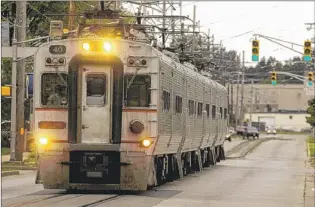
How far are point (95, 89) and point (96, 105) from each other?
371mm

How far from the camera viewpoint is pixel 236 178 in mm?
27359

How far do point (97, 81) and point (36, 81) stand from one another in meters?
1.39

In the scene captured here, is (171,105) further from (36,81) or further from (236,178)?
(236,178)

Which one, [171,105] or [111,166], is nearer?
[111,166]

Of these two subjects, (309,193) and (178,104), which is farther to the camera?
(178,104)

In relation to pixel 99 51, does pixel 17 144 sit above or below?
below

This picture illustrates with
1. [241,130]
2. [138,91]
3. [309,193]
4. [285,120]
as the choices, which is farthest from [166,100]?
[285,120]

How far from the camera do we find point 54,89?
18594 millimetres

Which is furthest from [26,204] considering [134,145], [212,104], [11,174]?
[212,104]

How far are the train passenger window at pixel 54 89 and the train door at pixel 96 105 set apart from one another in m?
0.47

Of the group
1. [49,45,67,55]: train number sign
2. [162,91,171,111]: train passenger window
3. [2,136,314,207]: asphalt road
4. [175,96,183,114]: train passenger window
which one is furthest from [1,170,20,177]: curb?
[49,45,67,55]: train number sign

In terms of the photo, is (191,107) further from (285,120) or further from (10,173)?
(285,120)

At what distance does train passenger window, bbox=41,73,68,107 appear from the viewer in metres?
18.5

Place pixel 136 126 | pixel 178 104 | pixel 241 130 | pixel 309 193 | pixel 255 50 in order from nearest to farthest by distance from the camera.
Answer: pixel 136 126 → pixel 309 193 → pixel 178 104 → pixel 255 50 → pixel 241 130
